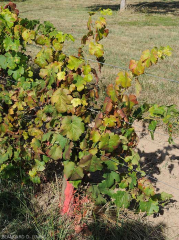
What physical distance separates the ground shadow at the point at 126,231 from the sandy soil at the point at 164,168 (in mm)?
139

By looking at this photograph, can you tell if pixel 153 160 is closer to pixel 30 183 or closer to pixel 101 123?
pixel 30 183

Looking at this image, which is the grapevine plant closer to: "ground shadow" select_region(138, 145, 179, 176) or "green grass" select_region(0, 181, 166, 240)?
"green grass" select_region(0, 181, 166, 240)

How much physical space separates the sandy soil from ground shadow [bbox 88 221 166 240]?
0.45ft

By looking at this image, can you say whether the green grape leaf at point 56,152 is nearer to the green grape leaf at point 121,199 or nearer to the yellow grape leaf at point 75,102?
the yellow grape leaf at point 75,102

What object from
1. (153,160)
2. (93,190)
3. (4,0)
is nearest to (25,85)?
(93,190)

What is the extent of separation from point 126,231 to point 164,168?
1.11 metres

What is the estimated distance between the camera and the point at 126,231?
92.2 inches

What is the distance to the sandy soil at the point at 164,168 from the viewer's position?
8.48ft

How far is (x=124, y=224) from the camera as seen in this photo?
237 centimetres

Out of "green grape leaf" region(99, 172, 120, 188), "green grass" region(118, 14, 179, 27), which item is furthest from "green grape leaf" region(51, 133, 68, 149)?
"green grass" region(118, 14, 179, 27)

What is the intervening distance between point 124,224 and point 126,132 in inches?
30.5

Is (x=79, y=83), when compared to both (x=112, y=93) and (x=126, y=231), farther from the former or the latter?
(x=126, y=231)

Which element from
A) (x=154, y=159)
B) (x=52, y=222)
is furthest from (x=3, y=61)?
(x=154, y=159)

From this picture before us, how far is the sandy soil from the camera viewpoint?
2.58 m
